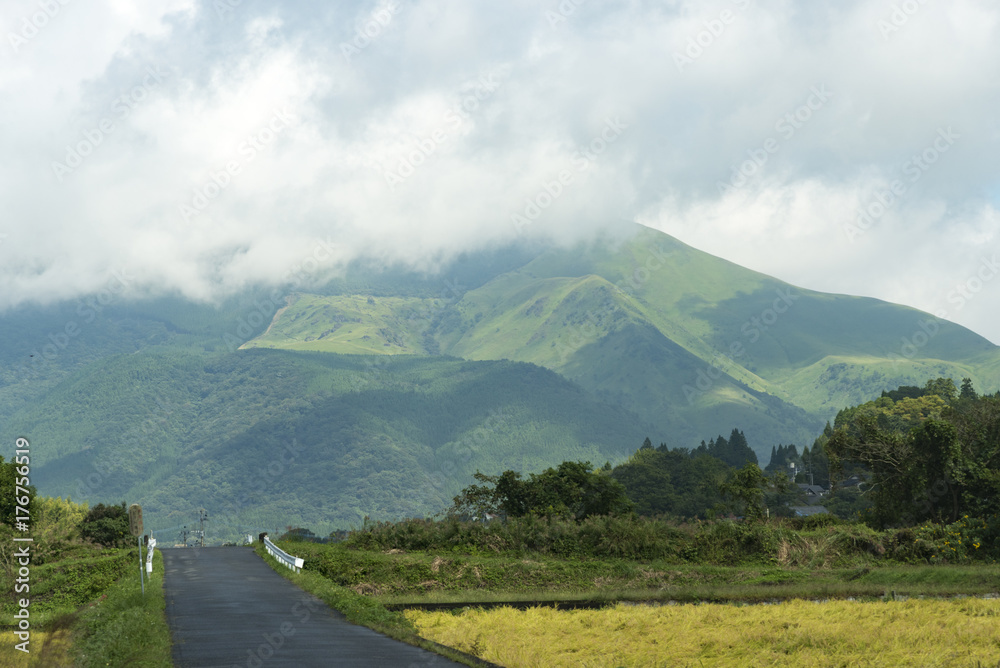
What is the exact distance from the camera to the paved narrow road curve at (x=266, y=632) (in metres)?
16.7

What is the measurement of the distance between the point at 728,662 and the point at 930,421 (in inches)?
1005

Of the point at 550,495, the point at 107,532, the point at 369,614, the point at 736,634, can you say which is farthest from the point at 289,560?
the point at 107,532

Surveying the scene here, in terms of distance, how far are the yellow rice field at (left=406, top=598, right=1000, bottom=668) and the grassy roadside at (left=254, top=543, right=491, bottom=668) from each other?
603 mm

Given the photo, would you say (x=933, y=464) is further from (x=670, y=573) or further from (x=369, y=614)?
(x=369, y=614)

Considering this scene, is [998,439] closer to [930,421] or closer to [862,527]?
[930,421]

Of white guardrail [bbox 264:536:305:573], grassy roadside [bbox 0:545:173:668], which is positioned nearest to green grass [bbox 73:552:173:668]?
grassy roadside [bbox 0:545:173:668]

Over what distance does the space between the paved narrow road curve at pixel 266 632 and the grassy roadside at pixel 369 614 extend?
250 millimetres

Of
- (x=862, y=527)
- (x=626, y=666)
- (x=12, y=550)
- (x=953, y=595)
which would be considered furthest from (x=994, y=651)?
(x=12, y=550)

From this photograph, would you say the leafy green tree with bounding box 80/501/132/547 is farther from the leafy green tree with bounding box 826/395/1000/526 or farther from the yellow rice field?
the leafy green tree with bounding box 826/395/1000/526

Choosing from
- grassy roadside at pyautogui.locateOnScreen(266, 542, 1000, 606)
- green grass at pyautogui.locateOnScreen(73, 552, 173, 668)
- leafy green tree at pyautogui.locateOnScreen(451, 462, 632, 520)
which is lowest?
grassy roadside at pyautogui.locateOnScreen(266, 542, 1000, 606)

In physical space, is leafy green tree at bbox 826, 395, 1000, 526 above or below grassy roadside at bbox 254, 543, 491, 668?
above

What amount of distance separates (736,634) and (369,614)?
8.92 metres

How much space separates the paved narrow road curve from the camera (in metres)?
16.7

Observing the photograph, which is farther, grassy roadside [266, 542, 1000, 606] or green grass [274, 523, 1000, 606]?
green grass [274, 523, 1000, 606]
